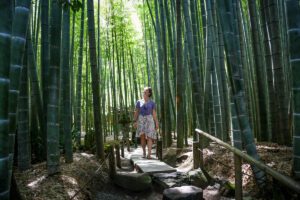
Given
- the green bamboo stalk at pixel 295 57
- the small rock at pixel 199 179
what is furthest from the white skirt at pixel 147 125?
the green bamboo stalk at pixel 295 57

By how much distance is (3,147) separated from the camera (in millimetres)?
1517

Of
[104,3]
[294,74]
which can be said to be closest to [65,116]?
[294,74]

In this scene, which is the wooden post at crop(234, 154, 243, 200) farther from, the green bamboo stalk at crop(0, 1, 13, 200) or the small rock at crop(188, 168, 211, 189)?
the green bamboo stalk at crop(0, 1, 13, 200)

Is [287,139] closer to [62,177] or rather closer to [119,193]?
[119,193]

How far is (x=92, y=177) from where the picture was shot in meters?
3.21

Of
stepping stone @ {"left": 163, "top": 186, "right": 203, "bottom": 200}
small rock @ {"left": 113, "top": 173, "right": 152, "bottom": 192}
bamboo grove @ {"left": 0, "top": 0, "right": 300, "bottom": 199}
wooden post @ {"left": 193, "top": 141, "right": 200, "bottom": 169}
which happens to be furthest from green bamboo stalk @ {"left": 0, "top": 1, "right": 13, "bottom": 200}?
wooden post @ {"left": 193, "top": 141, "right": 200, "bottom": 169}

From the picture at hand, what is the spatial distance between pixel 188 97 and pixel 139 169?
4.34 metres

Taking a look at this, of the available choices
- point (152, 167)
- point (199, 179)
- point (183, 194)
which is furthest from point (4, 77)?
point (152, 167)

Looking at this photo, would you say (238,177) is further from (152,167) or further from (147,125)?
(147,125)

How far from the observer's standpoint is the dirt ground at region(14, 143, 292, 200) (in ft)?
9.12

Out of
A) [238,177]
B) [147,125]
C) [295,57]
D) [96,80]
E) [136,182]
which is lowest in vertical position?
[136,182]

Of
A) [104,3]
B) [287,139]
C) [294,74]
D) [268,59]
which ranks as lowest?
[287,139]

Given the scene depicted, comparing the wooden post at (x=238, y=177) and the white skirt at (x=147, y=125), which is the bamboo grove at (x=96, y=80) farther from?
the white skirt at (x=147, y=125)

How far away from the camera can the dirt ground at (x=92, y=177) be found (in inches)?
109
